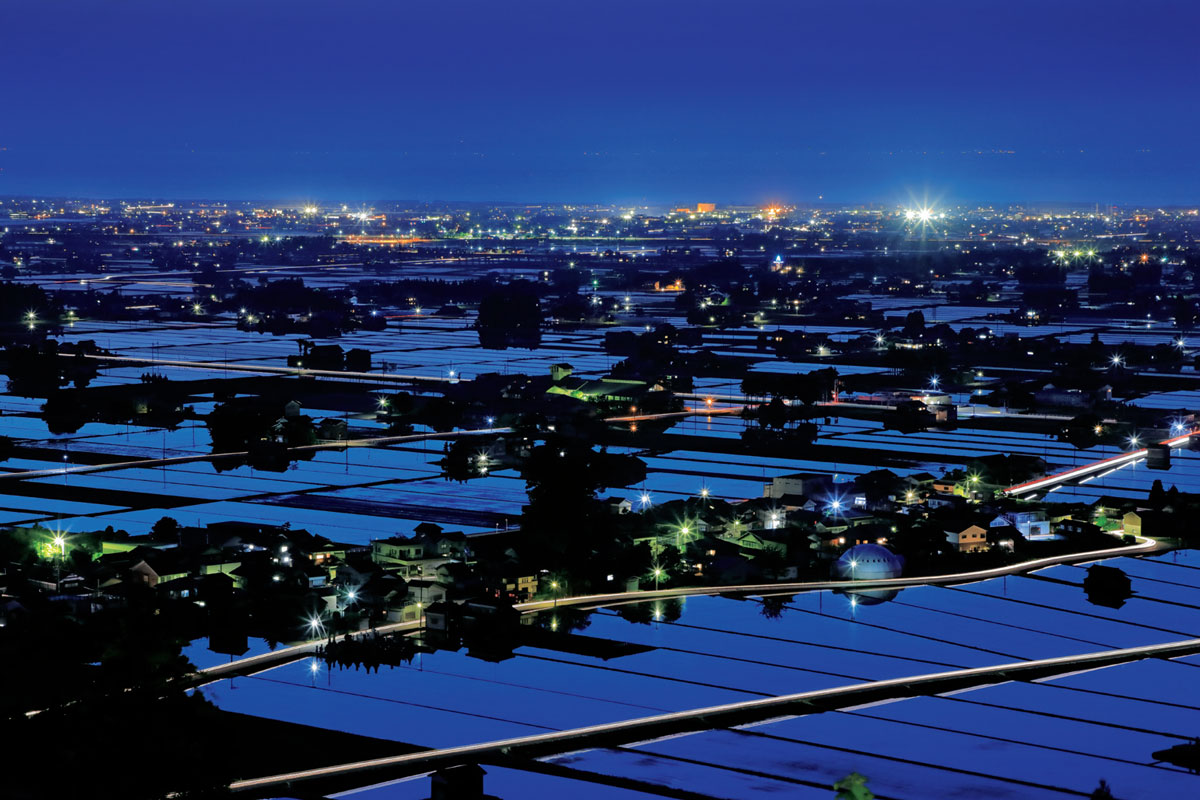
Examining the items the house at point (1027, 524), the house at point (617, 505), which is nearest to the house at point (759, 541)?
the house at point (617, 505)

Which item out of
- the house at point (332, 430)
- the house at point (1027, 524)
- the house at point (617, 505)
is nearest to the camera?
the house at point (1027, 524)

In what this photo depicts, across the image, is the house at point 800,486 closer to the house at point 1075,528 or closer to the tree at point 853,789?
the house at point 1075,528

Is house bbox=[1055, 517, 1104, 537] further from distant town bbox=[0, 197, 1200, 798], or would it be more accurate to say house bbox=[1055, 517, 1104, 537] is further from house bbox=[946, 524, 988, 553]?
house bbox=[946, 524, 988, 553]

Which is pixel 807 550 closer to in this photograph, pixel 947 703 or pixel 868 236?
pixel 947 703

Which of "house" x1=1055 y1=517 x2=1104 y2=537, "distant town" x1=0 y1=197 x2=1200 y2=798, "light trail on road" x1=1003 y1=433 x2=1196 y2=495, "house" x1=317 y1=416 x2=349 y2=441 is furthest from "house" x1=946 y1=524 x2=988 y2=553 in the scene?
"house" x1=317 y1=416 x2=349 y2=441

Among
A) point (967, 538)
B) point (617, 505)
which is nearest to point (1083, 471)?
point (967, 538)

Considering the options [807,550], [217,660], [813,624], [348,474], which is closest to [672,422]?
[348,474]
